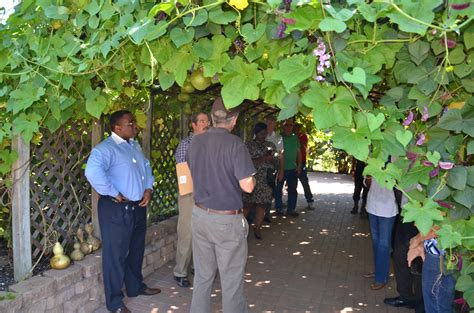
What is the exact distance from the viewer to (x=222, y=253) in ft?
10.8

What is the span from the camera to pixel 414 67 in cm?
201

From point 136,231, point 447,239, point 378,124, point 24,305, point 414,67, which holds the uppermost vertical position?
point 414,67

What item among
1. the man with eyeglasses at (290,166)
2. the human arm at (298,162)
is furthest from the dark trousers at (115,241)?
the human arm at (298,162)

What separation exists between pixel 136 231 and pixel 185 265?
2.67 feet

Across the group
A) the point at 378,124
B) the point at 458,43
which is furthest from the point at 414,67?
the point at 378,124

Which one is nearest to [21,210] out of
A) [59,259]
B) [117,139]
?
[59,259]

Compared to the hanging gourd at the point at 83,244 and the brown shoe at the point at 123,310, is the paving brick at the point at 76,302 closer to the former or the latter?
the brown shoe at the point at 123,310

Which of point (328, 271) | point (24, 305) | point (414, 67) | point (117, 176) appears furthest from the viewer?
point (328, 271)

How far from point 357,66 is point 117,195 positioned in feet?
8.49

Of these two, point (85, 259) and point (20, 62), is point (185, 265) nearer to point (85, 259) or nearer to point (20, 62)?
point (85, 259)

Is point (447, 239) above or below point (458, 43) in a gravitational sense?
below

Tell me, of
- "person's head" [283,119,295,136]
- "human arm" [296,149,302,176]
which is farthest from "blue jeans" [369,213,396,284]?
"human arm" [296,149,302,176]

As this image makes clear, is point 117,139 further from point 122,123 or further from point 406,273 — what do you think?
point 406,273

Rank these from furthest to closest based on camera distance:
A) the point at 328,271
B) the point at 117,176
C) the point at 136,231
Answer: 1. the point at 328,271
2. the point at 136,231
3. the point at 117,176
